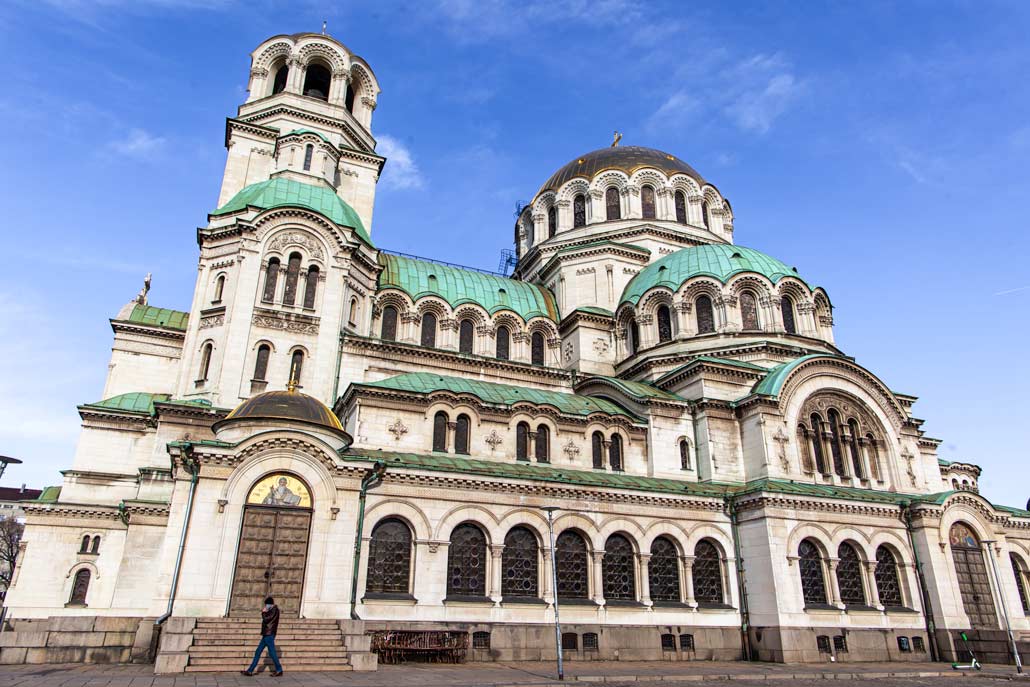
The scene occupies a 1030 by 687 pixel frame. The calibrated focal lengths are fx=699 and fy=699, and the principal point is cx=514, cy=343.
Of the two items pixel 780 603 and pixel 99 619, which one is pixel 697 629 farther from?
pixel 99 619

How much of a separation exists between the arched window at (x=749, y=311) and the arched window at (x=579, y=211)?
13.0 meters

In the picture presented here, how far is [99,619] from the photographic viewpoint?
Result: 20.7 m

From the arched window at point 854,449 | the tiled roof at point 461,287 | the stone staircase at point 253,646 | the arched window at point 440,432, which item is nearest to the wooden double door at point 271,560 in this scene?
the stone staircase at point 253,646

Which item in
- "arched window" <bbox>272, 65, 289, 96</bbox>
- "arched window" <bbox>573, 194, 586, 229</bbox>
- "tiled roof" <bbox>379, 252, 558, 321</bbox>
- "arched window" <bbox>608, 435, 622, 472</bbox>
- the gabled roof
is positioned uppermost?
"arched window" <bbox>272, 65, 289, 96</bbox>

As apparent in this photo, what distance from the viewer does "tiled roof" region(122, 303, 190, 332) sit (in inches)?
1312

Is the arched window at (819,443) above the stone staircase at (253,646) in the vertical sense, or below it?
above

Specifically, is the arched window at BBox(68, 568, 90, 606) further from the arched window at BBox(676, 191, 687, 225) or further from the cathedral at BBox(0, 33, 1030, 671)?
the arched window at BBox(676, 191, 687, 225)

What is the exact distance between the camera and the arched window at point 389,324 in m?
34.2

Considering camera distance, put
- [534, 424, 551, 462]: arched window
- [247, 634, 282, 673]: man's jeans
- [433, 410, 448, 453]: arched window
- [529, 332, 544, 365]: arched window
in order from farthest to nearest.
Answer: [529, 332, 544, 365]: arched window
[534, 424, 551, 462]: arched window
[433, 410, 448, 453]: arched window
[247, 634, 282, 673]: man's jeans

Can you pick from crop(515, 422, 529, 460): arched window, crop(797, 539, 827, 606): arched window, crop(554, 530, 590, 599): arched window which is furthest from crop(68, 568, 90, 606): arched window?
crop(797, 539, 827, 606): arched window

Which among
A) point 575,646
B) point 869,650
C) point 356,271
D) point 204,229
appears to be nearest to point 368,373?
point 356,271

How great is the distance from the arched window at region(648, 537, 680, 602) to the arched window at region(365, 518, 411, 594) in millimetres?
8957

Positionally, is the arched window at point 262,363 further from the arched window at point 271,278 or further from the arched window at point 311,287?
the arched window at point 311,287

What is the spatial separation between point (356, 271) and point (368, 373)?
4.82 metres
